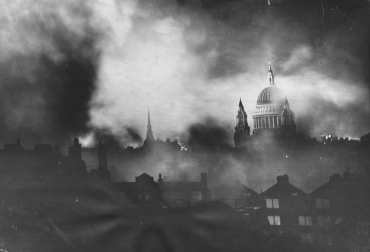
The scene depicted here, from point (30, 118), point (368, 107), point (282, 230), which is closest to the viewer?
point (30, 118)

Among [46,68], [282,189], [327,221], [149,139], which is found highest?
[46,68]

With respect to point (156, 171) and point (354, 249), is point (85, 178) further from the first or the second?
point (354, 249)

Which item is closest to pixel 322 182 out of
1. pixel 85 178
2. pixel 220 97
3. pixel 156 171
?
pixel 220 97

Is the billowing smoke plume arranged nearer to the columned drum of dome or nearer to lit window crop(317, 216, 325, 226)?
the columned drum of dome

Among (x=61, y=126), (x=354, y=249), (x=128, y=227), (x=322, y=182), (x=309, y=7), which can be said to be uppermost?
(x=309, y=7)

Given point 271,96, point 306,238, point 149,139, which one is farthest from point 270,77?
point 306,238

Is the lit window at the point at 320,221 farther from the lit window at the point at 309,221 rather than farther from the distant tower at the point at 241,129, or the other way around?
the distant tower at the point at 241,129

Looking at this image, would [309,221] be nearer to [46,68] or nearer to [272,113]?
[272,113]
